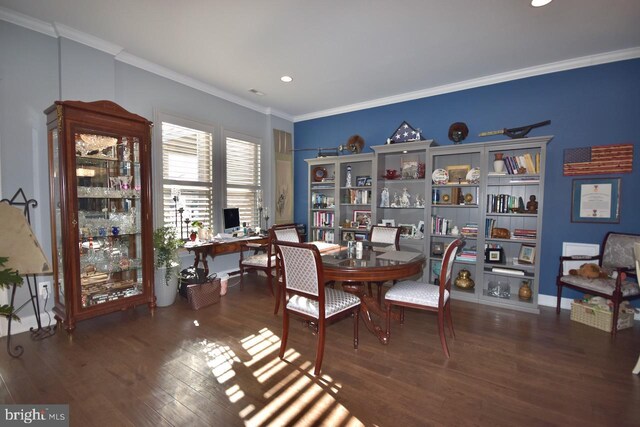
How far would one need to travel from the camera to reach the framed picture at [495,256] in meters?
3.73

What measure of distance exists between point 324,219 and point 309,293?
3.10 metres

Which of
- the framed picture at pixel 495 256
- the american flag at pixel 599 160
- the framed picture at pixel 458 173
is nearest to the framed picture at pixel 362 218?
the framed picture at pixel 458 173

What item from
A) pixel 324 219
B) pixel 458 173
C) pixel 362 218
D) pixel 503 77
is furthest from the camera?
pixel 324 219

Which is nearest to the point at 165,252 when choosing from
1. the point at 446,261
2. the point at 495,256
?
the point at 446,261

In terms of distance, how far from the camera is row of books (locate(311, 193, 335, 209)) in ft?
17.2

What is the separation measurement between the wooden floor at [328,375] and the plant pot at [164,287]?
0.39 metres

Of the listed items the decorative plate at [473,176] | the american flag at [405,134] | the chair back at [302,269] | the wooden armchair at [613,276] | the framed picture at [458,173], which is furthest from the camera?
the american flag at [405,134]

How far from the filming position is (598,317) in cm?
299

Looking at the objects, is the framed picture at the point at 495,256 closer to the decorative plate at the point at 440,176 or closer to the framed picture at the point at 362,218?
the decorative plate at the point at 440,176

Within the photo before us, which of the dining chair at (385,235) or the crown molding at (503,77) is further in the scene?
the dining chair at (385,235)

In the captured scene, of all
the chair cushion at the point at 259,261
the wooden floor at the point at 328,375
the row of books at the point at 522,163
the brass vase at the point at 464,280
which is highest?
A: the row of books at the point at 522,163

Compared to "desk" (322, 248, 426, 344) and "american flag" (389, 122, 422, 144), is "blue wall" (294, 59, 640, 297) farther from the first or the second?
"desk" (322, 248, 426, 344)

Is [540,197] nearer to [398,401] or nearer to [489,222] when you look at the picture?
[489,222]

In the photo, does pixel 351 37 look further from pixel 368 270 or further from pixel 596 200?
pixel 596 200
